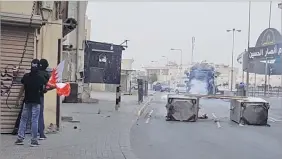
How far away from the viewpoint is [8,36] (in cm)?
1209

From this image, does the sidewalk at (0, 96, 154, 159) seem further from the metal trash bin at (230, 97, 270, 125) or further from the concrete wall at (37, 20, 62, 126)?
the metal trash bin at (230, 97, 270, 125)

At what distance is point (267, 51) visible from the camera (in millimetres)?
72438

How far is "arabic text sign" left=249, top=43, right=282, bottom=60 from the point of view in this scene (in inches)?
2766

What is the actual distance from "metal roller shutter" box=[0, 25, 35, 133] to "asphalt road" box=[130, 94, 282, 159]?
2.92 meters

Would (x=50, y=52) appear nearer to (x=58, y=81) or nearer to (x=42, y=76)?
(x=58, y=81)

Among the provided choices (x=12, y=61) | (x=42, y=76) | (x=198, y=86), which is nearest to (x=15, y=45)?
(x=12, y=61)

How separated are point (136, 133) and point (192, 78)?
33.0 meters

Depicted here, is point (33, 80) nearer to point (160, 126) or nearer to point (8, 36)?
Answer: point (8, 36)

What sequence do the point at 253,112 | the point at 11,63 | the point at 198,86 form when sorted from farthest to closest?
1. the point at 198,86
2. the point at 253,112
3. the point at 11,63

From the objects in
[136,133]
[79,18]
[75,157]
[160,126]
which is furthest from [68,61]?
[75,157]

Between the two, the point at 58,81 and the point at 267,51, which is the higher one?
the point at 267,51

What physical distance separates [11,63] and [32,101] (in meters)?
1.80

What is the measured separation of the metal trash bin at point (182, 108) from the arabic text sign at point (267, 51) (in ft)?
170

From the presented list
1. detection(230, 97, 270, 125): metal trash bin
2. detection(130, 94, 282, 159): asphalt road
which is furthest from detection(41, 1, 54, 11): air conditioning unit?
detection(230, 97, 270, 125): metal trash bin
